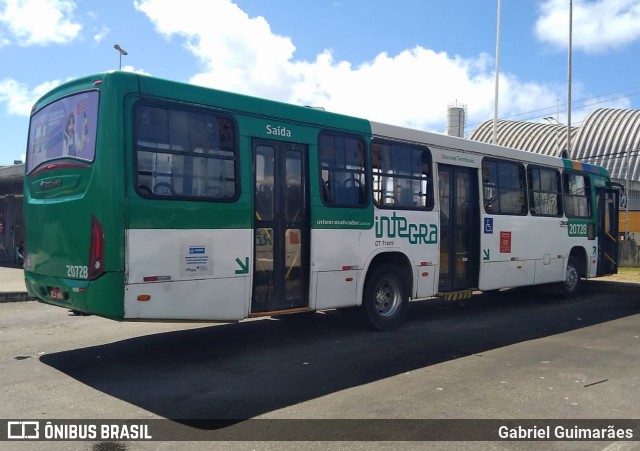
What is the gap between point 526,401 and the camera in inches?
231

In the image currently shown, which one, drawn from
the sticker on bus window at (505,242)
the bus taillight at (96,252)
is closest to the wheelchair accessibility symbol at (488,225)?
the sticker on bus window at (505,242)

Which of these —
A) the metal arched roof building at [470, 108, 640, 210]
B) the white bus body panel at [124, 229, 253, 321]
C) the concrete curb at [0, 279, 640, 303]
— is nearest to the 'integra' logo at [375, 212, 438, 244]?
the white bus body panel at [124, 229, 253, 321]

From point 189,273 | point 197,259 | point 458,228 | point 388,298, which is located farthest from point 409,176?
point 189,273

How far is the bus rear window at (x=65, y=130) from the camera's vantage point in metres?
6.59

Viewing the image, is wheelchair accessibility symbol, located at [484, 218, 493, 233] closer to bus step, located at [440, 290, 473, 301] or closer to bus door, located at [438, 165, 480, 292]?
bus door, located at [438, 165, 480, 292]

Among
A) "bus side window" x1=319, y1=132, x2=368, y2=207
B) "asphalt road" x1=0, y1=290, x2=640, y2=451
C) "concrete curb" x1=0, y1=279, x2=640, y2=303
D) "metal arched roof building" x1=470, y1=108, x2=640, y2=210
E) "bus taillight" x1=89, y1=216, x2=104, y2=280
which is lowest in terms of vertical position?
"asphalt road" x1=0, y1=290, x2=640, y2=451

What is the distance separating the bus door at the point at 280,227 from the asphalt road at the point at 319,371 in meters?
0.83

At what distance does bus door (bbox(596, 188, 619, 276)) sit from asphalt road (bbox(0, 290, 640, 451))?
4.70 m

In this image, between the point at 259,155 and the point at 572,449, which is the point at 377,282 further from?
the point at 572,449

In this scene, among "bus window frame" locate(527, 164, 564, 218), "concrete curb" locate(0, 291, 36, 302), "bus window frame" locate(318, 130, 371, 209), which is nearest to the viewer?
"bus window frame" locate(318, 130, 371, 209)

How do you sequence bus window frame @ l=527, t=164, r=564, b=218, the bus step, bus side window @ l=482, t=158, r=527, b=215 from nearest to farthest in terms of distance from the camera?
the bus step → bus side window @ l=482, t=158, r=527, b=215 → bus window frame @ l=527, t=164, r=564, b=218

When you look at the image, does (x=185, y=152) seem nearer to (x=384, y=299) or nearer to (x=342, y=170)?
(x=342, y=170)

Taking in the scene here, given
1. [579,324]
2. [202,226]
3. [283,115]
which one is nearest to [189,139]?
[202,226]

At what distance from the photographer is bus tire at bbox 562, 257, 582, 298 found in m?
14.0
